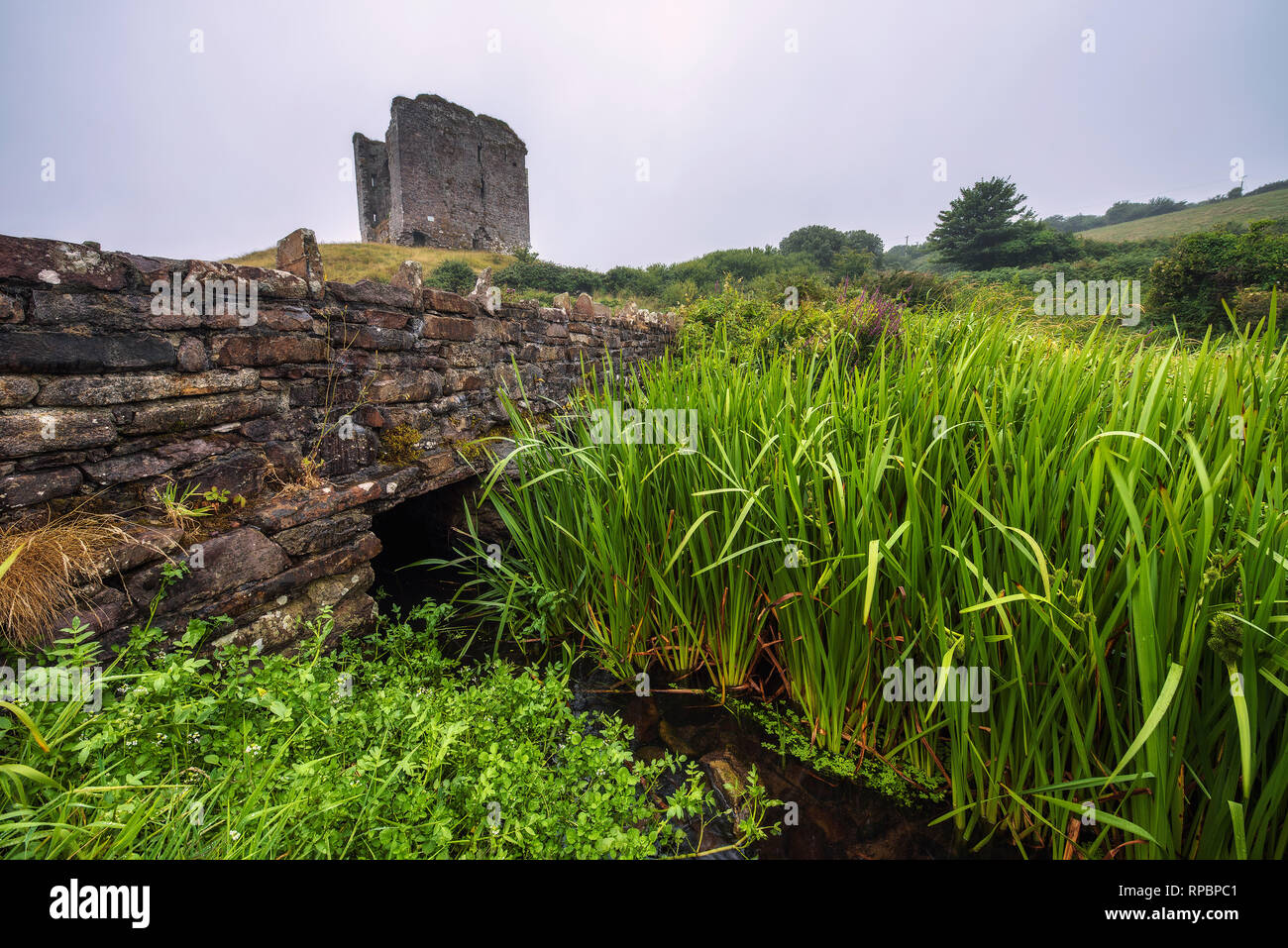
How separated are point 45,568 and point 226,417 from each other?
2.81ft

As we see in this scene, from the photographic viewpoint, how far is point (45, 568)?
163 centimetres

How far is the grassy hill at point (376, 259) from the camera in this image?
19469 mm

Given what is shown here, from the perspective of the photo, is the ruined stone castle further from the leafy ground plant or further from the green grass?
the leafy ground plant

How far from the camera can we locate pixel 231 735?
1.44m

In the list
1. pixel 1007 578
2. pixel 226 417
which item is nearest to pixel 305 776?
pixel 226 417

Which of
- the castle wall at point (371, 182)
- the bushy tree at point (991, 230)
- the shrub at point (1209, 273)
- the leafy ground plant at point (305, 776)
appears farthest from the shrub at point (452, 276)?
the bushy tree at point (991, 230)

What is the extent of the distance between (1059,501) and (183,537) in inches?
126

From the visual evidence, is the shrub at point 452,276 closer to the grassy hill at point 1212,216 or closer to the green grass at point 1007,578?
the green grass at point 1007,578

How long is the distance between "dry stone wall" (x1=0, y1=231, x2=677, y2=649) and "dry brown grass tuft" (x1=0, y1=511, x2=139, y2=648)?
3 cm

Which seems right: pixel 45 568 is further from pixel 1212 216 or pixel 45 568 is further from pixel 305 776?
pixel 1212 216

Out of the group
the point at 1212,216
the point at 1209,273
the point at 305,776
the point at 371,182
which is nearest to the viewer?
the point at 305,776

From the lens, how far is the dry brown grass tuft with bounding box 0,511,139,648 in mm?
1547

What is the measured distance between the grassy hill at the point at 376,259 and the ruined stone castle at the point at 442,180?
1.15 metres
